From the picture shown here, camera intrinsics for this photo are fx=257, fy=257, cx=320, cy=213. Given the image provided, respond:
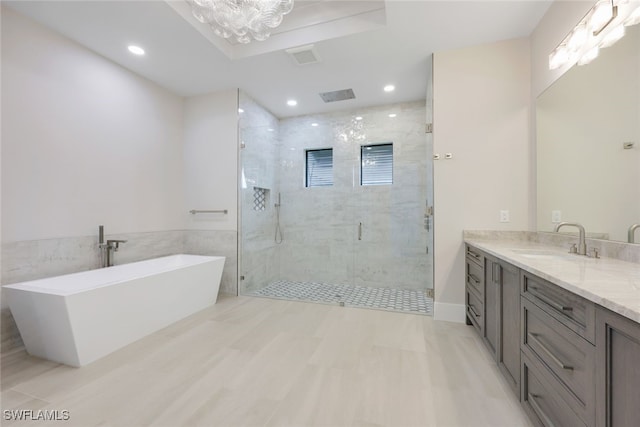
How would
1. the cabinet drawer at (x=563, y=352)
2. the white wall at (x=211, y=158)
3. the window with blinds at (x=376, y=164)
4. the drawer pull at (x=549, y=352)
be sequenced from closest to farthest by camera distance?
Result: the cabinet drawer at (x=563, y=352), the drawer pull at (x=549, y=352), the white wall at (x=211, y=158), the window with blinds at (x=376, y=164)

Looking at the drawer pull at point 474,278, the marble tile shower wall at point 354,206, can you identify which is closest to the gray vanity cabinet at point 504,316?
the drawer pull at point 474,278

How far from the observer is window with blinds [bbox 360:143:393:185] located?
3980mm

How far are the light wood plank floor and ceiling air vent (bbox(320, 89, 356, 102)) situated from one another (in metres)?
2.94

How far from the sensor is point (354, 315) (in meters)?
2.80

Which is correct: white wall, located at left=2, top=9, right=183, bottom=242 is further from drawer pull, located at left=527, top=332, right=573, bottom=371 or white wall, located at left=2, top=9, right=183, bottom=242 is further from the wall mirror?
the wall mirror

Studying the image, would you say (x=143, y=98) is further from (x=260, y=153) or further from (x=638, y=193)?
(x=638, y=193)

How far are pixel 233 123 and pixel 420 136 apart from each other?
2.66m

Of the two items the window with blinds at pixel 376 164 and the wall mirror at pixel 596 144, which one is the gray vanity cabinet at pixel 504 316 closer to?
the wall mirror at pixel 596 144

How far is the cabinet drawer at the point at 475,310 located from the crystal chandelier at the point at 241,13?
2.65 m

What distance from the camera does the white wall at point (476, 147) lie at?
2457 millimetres

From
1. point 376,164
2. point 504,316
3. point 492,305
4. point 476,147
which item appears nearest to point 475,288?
point 492,305

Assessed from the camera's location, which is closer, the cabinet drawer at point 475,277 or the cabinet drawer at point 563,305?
the cabinet drawer at point 563,305

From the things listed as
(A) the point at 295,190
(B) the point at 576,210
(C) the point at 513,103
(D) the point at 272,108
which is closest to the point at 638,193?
(B) the point at 576,210

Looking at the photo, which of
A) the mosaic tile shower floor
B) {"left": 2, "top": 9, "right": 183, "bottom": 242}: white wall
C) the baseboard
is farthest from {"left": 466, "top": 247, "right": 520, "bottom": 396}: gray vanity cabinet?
{"left": 2, "top": 9, "right": 183, "bottom": 242}: white wall
